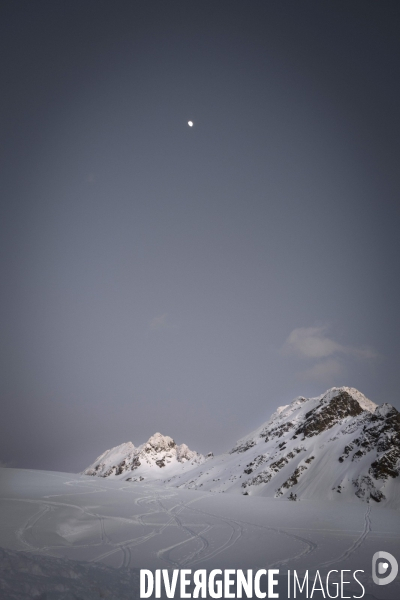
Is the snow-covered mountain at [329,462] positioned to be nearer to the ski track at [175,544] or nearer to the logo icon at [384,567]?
the ski track at [175,544]

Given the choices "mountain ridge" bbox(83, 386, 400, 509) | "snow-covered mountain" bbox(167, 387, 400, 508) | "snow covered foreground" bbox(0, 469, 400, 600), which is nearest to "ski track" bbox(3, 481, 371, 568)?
"snow covered foreground" bbox(0, 469, 400, 600)

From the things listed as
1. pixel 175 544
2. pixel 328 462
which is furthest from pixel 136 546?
pixel 328 462

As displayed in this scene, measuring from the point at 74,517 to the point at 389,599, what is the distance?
59.3 ft

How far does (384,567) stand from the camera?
1201cm

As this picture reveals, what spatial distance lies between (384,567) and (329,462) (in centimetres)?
6727

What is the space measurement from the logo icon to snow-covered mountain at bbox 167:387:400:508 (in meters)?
46.0

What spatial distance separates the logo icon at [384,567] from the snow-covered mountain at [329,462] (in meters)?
46.0

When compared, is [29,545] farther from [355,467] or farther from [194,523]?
[355,467]

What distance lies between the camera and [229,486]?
80438mm

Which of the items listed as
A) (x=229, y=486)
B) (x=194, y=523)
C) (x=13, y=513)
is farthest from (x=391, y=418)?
(x=13, y=513)

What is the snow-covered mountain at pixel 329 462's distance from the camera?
54906 millimetres

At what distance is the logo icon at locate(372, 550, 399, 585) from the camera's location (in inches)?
421

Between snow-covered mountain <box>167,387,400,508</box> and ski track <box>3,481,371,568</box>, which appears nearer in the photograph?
ski track <box>3,481,371,568</box>

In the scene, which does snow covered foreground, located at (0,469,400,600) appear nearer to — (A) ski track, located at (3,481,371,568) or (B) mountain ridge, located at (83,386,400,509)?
(A) ski track, located at (3,481,371,568)
